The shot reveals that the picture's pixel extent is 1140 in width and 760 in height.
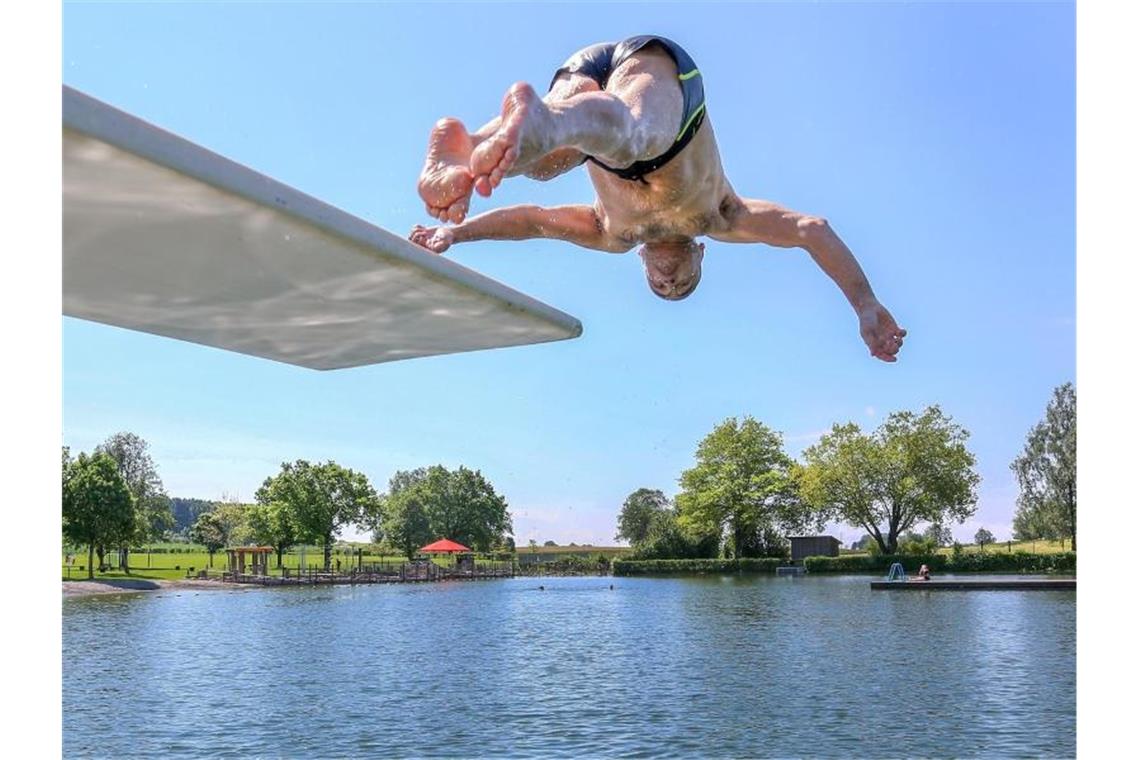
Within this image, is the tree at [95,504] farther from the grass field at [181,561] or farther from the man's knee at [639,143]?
the man's knee at [639,143]

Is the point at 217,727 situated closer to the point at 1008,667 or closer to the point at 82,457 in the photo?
the point at 1008,667

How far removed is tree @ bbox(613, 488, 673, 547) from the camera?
10800cm

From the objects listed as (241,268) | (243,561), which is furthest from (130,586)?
(241,268)

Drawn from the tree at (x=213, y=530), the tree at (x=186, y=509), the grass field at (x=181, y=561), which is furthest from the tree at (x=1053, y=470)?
the tree at (x=186, y=509)

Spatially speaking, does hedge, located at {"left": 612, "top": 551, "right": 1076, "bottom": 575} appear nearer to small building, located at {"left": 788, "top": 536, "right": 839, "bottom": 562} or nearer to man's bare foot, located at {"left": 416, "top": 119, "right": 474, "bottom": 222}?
small building, located at {"left": 788, "top": 536, "right": 839, "bottom": 562}

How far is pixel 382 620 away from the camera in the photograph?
1483 inches

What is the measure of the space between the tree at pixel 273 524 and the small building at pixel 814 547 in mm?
32851

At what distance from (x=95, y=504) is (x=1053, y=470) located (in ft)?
192

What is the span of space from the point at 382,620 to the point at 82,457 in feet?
96.3

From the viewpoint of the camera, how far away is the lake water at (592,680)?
58.5ft

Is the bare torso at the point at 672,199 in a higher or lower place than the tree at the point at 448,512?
higher

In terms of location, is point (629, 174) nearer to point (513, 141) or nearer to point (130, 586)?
point (513, 141)

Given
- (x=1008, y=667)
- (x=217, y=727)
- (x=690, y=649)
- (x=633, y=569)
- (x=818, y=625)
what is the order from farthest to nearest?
(x=633, y=569), (x=818, y=625), (x=690, y=649), (x=1008, y=667), (x=217, y=727)
